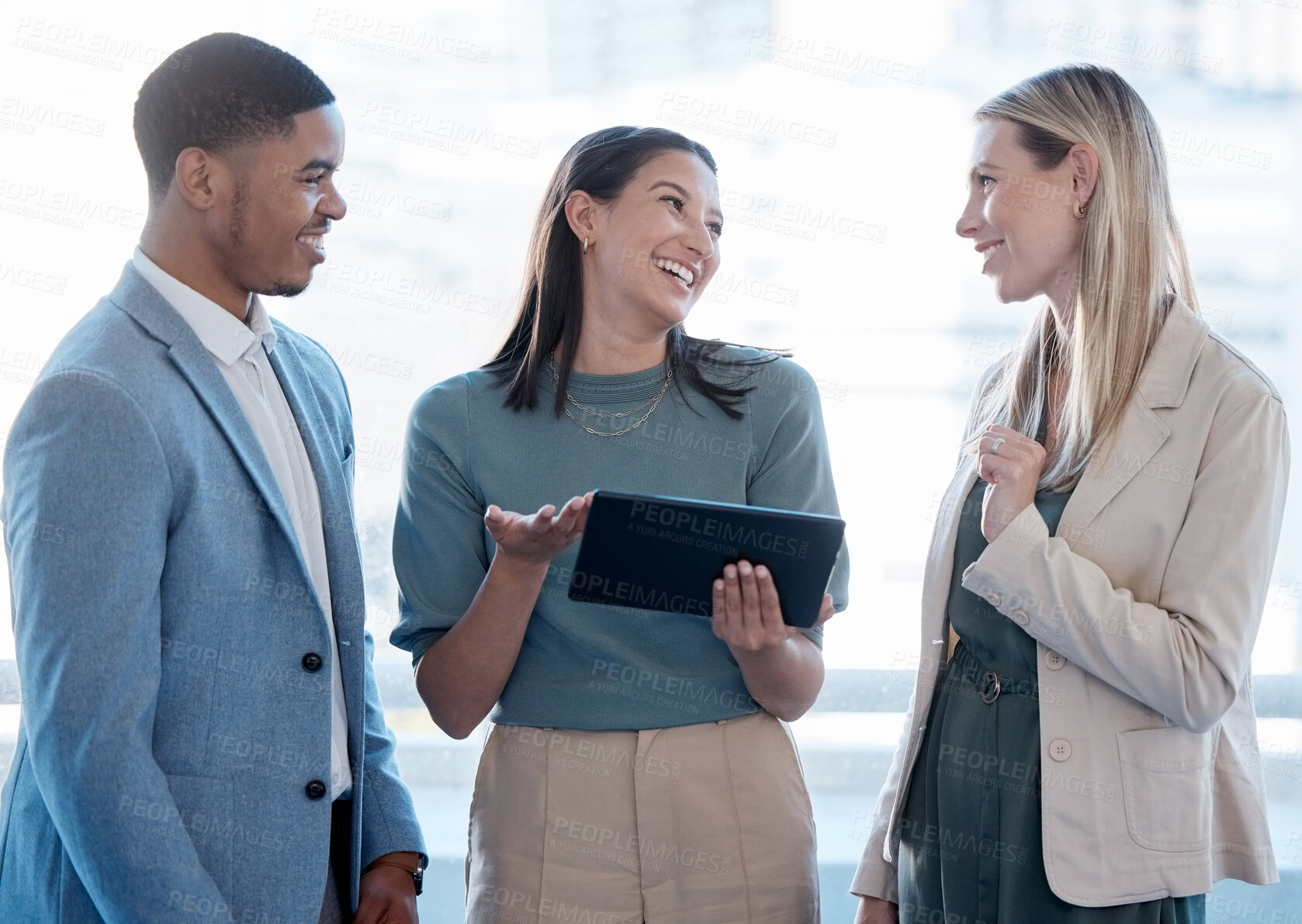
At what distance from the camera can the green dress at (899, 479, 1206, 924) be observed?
1.34 m

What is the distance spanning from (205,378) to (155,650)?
0.97ft

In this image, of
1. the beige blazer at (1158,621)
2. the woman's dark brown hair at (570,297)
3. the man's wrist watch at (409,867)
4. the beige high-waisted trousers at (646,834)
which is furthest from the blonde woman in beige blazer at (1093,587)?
the man's wrist watch at (409,867)

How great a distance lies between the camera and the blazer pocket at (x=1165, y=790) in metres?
1.29

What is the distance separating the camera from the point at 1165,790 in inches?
51.0

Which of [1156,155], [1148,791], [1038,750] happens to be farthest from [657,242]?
[1148,791]

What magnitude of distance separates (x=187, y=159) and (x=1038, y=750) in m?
1.22

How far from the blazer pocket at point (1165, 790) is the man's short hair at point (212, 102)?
1.24 m

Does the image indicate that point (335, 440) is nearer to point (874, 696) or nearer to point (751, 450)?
point (751, 450)

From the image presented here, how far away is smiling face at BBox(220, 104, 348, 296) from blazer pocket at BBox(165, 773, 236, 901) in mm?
558

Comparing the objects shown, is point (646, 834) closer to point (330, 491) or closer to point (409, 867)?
point (409, 867)

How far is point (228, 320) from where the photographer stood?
126 cm
